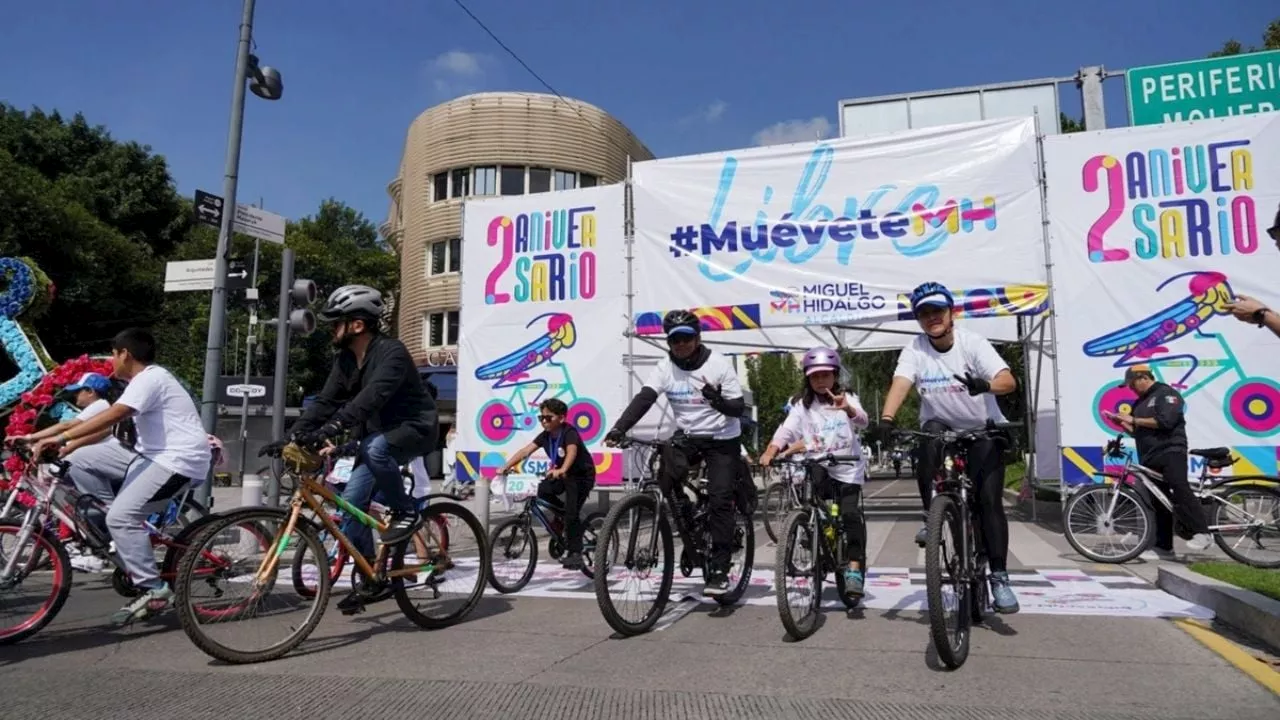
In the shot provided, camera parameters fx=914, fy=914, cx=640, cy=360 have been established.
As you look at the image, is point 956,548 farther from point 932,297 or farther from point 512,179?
point 512,179

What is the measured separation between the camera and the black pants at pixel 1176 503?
7.53 meters

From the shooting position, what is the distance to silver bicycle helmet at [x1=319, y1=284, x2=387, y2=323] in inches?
200

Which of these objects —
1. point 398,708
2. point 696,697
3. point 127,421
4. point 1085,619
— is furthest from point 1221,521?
point 127,421

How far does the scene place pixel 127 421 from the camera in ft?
21.7

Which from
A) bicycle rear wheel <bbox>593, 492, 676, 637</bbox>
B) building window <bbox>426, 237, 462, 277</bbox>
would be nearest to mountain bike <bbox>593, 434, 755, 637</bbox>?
bicycle rear wheel <bbox>593, 492, 676, 637</bbox>

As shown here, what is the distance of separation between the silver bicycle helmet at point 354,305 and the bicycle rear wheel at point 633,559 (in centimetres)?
175

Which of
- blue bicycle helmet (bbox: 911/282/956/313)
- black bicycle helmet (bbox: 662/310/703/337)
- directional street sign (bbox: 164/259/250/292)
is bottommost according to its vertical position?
black bicycle helmet (bbox: 662/310/703/337)

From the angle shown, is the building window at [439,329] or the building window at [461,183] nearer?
the building window at [461,183]

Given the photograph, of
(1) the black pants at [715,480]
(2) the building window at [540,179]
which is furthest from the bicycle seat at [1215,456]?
(2) the building window at [540,179]

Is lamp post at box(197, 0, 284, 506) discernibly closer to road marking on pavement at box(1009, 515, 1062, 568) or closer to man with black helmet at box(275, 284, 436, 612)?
man with black helmet at box(275, 284, 436, 612)

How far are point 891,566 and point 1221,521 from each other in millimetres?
2730

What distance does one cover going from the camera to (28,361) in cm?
1032

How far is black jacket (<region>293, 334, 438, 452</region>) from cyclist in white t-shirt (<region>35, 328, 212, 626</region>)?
2.28 ft

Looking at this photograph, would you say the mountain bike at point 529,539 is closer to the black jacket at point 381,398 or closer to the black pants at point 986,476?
the black jacket at point 381,398
